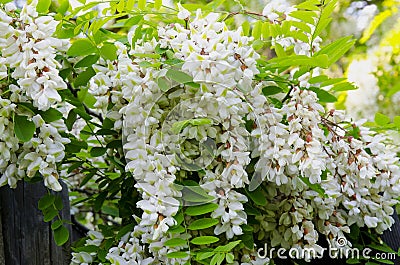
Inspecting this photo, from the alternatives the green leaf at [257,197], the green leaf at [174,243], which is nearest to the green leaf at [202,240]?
the green leaf at [174,243]

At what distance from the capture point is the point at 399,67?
3.18m

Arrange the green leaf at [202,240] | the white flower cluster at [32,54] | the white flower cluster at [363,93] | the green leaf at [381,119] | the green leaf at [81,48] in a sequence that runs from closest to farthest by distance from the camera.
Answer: the white flower cluster at [32,54], the green leaf at [202,240], the green leaf at [81,48], the green leaf at [381,119], the white flower cluster at [363,93]

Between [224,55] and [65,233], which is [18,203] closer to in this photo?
[65,233]

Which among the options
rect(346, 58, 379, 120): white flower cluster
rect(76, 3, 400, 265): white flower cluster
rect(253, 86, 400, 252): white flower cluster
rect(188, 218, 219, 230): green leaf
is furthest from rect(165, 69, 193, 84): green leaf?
rect(346, 58, 379, 120): white flower cluster

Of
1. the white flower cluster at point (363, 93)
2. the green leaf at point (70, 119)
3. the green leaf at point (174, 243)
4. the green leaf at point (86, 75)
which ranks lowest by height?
the white flower cluster at point (363, 93)

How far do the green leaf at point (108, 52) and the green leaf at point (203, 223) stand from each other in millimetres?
428

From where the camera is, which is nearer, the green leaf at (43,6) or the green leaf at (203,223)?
the green leaf at (203,223)

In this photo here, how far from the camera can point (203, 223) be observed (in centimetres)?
125

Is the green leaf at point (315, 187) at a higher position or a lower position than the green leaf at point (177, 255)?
higher

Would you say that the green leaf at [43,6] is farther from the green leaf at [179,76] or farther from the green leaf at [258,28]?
the green leaf at [258,28]

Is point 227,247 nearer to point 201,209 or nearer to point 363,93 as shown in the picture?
point 201,209

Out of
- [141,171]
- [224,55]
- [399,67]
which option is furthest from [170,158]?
[399,67]

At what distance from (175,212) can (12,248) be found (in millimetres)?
698

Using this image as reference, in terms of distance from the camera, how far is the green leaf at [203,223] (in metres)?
1.24
